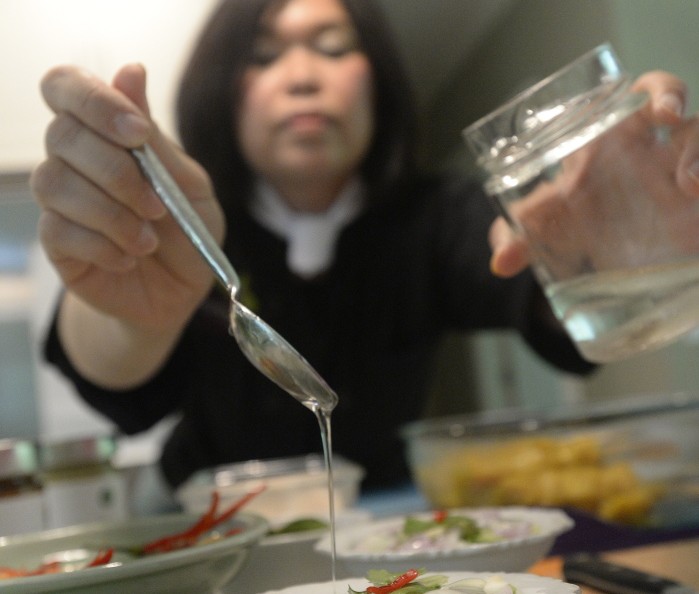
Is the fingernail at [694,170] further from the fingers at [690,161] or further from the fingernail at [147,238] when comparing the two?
the fingernail at [147,238]

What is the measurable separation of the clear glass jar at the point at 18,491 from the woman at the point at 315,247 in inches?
13.2

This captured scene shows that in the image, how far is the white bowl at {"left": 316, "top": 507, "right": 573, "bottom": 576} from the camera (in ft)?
1.21

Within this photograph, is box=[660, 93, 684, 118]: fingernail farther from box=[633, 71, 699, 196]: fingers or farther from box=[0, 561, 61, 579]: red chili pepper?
box=[0, 561, 61, 579]: red chili pepper

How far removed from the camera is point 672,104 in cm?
44

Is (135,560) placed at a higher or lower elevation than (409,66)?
lower

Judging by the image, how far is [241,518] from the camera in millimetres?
423

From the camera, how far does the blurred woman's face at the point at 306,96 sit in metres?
1.11

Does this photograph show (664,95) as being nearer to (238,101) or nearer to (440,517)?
(440,517)

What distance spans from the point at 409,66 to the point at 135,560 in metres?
2.56

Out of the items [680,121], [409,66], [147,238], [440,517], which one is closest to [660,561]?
[440,517]

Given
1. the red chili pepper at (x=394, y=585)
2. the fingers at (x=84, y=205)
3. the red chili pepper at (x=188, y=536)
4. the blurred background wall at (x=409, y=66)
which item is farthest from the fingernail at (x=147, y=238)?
the blurred background wall at (x=409, y=66)

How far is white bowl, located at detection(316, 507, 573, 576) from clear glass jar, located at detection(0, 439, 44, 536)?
0.27 meters

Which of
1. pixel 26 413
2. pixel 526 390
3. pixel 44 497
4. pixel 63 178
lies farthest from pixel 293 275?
pixel 526 390

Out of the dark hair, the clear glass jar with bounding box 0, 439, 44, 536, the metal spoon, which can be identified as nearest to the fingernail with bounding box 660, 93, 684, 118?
the metal spoon
